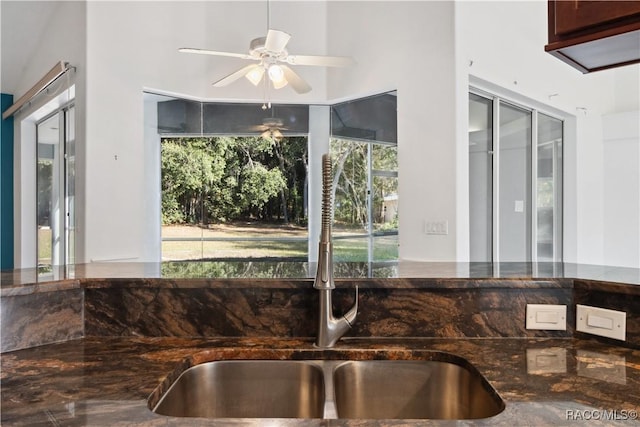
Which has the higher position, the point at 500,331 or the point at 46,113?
the point at 46,113

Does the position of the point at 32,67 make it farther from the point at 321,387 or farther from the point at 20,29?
the point at 321,387

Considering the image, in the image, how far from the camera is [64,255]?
3.92m

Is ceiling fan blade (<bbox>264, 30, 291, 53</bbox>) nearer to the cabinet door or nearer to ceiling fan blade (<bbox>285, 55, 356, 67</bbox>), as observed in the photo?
ceiling fan blade (<bbox>285, 55, 356, 67</bbox>)

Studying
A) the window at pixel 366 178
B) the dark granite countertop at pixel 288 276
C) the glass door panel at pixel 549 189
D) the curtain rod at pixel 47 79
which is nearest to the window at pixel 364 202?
the window at pixel 366 178

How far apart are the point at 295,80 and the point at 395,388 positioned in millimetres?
2925

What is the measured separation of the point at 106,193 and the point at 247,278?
9.31 ft

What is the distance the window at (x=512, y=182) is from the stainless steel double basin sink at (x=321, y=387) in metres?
3.02

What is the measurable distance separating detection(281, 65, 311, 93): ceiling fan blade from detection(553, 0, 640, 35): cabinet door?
2.62 m

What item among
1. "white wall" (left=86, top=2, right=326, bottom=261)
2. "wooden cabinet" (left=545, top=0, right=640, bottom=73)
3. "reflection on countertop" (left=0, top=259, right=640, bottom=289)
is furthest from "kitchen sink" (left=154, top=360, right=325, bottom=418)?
"white wall" (left=86, top=2, right=326, bottom=261)

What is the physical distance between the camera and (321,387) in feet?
3.28

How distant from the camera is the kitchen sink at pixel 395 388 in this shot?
101 centimetres

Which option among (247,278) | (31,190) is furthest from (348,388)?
(31,190)

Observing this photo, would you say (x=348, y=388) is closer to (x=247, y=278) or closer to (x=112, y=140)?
(x=247, y=278)

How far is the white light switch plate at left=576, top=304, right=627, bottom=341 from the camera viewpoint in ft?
3.41
